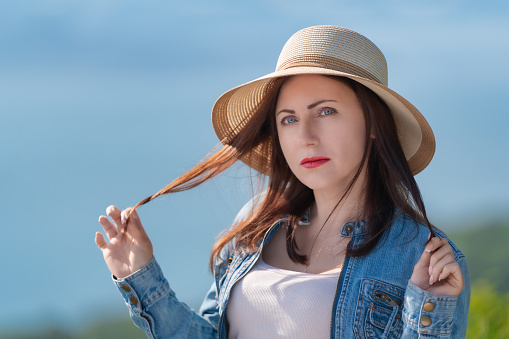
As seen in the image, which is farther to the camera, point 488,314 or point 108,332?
point 108,332

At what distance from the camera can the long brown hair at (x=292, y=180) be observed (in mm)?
2330

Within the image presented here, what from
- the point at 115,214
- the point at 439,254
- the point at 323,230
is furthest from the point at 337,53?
the point at 115,214

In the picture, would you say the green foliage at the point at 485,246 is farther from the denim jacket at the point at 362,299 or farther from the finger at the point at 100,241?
the finger at the point at 100,241

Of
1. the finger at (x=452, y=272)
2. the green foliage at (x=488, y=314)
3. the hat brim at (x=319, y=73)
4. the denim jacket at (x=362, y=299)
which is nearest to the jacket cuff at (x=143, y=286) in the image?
the denim jacket at (x=362, y=299)

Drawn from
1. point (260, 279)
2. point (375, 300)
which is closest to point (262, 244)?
point (260, 279)

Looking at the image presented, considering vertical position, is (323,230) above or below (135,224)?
below

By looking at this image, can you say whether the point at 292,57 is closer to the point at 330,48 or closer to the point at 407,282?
the point at 330,48

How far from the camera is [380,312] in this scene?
215 centimetres

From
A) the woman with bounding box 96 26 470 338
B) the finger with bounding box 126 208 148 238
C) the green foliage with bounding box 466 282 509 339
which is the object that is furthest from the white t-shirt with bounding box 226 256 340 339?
the green foliage with bounding box 466 282 509 339

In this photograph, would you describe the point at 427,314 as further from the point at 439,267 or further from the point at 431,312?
the point at 439,267

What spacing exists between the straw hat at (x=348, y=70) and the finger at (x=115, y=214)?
636 millimetres

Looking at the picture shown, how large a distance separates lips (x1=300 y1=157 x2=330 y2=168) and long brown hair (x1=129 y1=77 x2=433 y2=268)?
16 cm

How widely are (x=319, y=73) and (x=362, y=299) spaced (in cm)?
82

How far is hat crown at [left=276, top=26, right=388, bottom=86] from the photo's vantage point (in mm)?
2324
